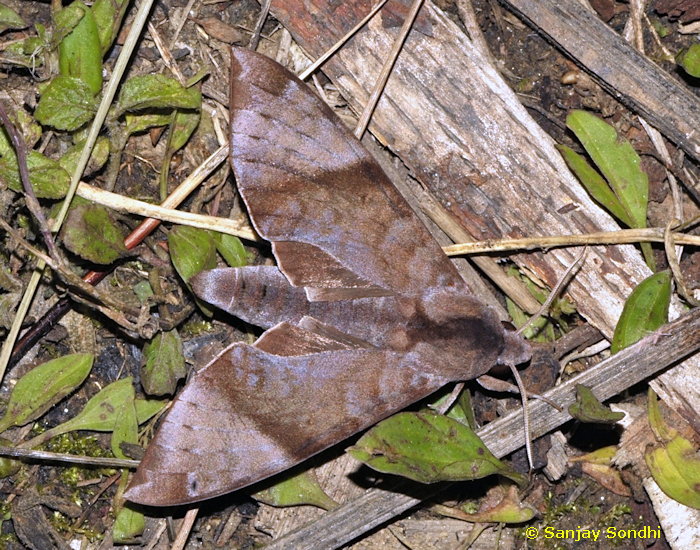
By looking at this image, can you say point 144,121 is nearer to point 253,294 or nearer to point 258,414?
point 253,294

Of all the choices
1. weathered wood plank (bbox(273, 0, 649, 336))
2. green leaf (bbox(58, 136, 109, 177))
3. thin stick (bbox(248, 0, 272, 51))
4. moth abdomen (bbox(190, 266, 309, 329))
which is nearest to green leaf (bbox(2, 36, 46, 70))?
green leaf (bbox(58, 136, 109, 177))

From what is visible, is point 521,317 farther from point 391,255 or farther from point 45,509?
point 45,509

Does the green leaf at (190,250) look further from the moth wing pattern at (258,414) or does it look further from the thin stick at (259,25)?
the thin stick at (259,25)

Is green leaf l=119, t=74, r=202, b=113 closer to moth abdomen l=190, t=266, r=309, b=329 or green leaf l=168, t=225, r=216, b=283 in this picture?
green leaf l=168, t=225, r=216, b=283

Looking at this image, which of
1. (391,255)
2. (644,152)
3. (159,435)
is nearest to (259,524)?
(159,435)

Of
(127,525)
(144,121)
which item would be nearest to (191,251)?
(144,121)

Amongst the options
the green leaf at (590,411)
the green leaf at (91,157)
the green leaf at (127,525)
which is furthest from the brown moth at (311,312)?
the green leaf at (91,157)
